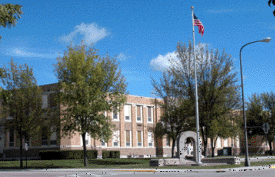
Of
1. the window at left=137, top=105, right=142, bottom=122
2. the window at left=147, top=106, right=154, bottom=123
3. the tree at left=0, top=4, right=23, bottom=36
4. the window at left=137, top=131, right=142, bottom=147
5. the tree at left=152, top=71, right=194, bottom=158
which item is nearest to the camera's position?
the tree at left=0, top=4, right=23, bottom=36

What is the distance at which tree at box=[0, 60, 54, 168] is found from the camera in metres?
35.5

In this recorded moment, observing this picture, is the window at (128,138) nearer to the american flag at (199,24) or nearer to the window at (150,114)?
the window at (150,114)

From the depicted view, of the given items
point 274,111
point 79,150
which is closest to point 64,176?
point 79,150

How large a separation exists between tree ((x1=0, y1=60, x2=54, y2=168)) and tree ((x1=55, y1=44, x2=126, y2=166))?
12.7 feet

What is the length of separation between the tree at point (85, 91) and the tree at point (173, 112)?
30.8ft

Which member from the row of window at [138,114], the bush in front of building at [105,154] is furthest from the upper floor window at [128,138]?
the bush in front of building at [105,154]

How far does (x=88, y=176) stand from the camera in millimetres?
22219

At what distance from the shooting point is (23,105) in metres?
35.8

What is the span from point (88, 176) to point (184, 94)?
69.1 feet

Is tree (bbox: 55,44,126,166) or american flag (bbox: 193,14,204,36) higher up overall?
american flag (bbox: 193,14,204,36)

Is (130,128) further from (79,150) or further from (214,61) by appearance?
(214,61)

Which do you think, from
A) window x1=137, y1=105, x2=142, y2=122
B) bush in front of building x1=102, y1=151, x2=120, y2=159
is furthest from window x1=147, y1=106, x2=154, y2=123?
bush in front of building x1=102, y1=151, x2=120, y2=159

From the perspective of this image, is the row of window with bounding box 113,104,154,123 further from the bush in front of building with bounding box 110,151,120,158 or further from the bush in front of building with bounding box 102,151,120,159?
the bush in front of building with bounding box 102,151,120,159

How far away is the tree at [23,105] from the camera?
35500 millimetres
